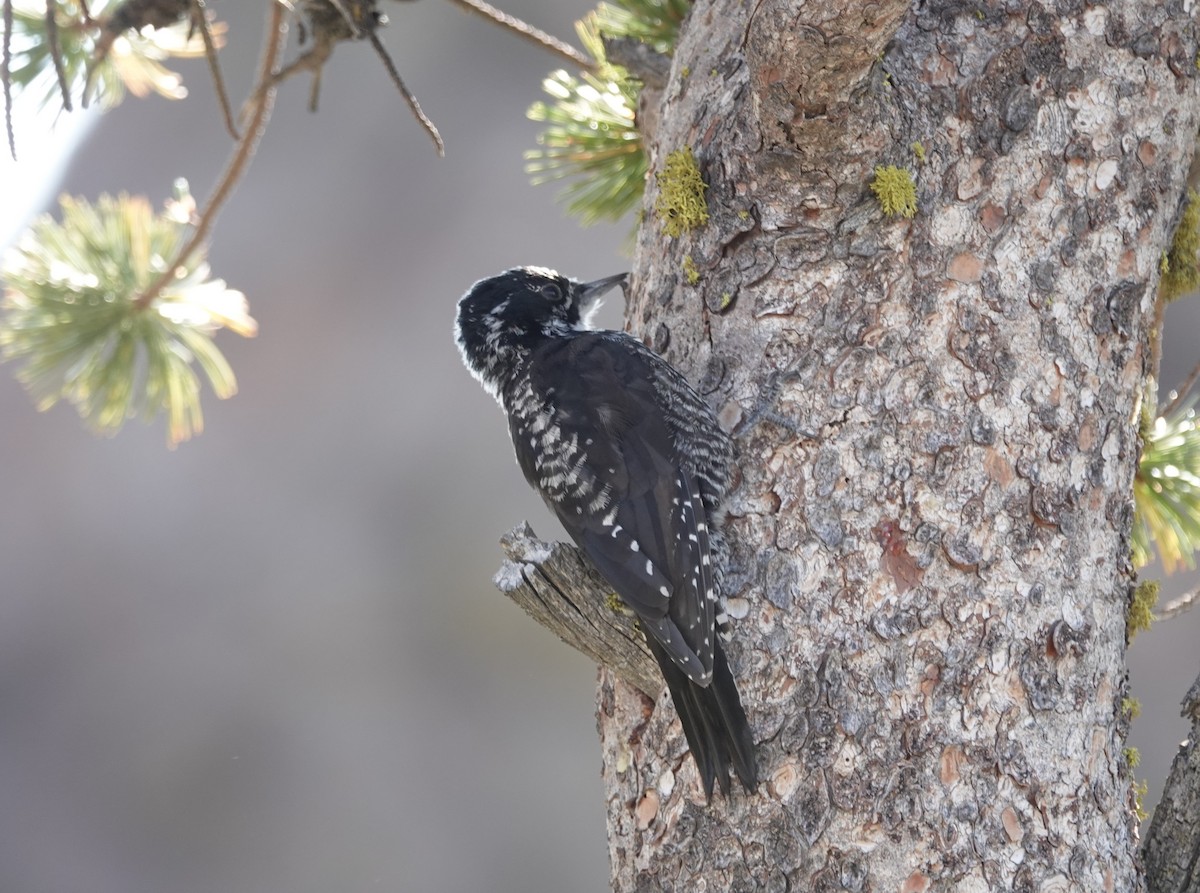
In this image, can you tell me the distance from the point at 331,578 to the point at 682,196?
9.42 m

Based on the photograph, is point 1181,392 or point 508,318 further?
point 508,318

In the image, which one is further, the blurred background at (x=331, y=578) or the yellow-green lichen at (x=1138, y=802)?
the blurred background at (x=331, y=578)

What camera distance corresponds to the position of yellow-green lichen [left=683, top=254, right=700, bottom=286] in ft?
7.91

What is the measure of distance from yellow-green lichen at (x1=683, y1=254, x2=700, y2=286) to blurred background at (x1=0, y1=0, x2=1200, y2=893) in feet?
27.2

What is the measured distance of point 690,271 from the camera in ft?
7.94

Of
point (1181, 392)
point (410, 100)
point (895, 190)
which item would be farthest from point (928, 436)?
point (410, 100)

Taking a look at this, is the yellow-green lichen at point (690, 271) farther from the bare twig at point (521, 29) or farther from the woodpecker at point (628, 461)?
the bare twig at point (521, 29)

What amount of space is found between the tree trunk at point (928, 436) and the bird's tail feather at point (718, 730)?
0.04m

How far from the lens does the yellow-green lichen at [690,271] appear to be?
2.41 m

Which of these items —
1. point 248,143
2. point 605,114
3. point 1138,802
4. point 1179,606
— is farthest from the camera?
point 605,114

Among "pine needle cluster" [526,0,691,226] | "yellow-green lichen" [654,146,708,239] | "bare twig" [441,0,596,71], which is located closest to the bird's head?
"pine needle cluster" [526,0,691,226]

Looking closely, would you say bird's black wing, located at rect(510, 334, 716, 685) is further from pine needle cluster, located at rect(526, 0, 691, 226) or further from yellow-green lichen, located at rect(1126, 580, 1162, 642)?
yellow-green lichen, located at rect(1126, 580, 1162, 642)

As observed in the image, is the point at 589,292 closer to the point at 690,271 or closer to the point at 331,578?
the point at 690,271

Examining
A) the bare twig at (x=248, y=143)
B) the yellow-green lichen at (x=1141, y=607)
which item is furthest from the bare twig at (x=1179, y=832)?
the bare twig at (x=248, y=143)
